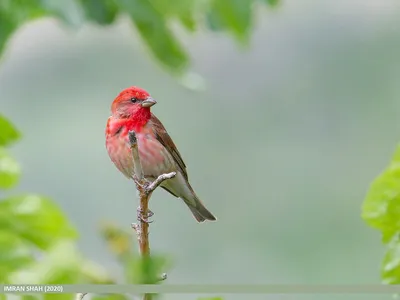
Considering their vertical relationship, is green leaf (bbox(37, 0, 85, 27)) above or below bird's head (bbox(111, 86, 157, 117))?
above

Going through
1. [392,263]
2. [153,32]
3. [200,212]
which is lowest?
[392,263]

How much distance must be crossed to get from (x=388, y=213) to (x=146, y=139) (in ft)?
0.71

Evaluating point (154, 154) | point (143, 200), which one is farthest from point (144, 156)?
point (143, 200)

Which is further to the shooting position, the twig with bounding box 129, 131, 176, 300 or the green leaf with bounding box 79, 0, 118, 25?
the green leaf with bounding box 79, 0, 118, 25

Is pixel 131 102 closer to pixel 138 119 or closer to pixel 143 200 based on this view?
pixel 138 119

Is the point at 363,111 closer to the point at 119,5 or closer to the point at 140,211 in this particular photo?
the point at 119,5

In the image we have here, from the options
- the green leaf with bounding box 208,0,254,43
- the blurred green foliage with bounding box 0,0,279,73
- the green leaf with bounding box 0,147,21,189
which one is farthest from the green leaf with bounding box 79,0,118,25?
the green leaf with bounding box 0,147,21,189

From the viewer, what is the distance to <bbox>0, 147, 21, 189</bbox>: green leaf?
30.4 inches

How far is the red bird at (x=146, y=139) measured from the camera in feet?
2.09

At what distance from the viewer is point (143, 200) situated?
1.73 feet

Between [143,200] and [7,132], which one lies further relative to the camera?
[7,132]

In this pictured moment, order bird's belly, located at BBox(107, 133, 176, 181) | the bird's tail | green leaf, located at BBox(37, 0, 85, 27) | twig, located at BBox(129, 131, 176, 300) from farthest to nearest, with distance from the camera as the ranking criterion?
green leaf, located at BBox(37, 0, 85, 27), the bird's tail, bird's belly, located at BBox(107, 133, 176, 181), twig, located at BBox(129, 131, 176, 300)

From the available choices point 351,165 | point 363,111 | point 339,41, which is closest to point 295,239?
point 351,165

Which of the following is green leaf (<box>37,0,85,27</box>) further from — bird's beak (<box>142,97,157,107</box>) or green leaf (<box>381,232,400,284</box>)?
green leaf (<box>381,232,400,284</box>)
